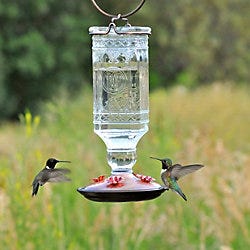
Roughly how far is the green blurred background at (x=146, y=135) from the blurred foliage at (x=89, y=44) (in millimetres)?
36

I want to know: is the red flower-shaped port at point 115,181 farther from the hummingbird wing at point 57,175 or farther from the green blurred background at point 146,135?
the green blurred background at point 146,135

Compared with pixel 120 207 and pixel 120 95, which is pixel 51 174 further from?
pixel 120 207

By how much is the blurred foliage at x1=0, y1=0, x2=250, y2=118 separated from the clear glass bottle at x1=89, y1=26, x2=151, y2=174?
2797 centimetres

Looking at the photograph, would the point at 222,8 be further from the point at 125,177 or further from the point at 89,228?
the point at 125,177

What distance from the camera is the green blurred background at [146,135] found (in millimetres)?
5934

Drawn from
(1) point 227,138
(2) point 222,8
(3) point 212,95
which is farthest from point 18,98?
(1) point 227,138

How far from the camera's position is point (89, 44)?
118ft

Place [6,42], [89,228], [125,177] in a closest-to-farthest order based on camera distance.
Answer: [125,177], [89,228], [6,42]

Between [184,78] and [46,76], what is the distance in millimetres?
4857

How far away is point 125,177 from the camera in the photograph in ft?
13.0

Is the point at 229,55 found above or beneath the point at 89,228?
above

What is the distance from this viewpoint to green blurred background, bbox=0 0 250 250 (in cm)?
593

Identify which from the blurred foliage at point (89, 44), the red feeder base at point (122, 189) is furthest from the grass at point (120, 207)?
the blurred foliage at point (89, 44)

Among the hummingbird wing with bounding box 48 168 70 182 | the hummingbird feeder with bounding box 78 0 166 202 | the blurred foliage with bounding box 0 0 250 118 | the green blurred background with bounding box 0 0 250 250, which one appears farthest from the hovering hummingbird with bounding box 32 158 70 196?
the blurred foliage with bounding box 0 0 250 118
